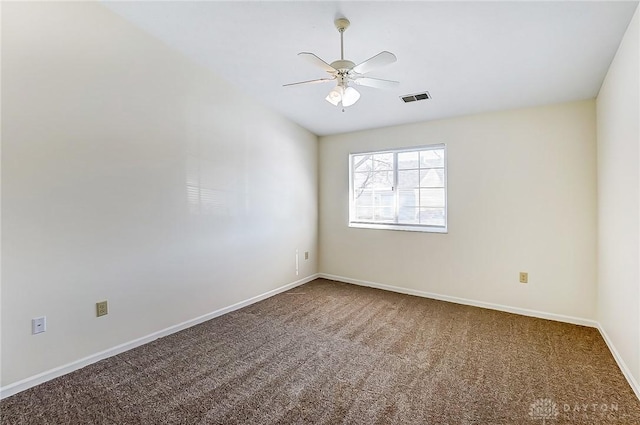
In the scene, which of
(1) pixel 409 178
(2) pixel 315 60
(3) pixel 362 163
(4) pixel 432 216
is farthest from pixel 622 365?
(3) pixel 362 163

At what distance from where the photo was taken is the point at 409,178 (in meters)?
4.07

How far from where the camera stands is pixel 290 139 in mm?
4289

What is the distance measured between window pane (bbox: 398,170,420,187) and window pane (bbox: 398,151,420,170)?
0.26 feet

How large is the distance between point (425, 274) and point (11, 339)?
3.89 metres

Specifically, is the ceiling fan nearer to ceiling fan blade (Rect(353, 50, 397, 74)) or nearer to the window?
ceiling fan blade (Rect(353, 50, 397, 74))

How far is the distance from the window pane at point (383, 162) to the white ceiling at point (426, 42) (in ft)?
3.15

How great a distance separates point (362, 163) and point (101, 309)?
3.49 m

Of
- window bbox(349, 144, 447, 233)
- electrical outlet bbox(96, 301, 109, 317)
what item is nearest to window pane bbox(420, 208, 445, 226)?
window bbox(349, 144, 447, 233)

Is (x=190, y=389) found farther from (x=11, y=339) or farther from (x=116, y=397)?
(x=11, y=339)

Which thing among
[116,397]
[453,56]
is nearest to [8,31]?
[116,397]

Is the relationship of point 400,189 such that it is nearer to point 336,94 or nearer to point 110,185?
point 336,94

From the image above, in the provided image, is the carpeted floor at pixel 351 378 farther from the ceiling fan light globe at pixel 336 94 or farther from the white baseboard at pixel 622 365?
the ceiling fan light globe at pixel 336 94

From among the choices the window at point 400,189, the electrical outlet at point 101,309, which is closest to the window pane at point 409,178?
the window at point 400,189

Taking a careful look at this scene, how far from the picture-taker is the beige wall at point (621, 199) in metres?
1.90
